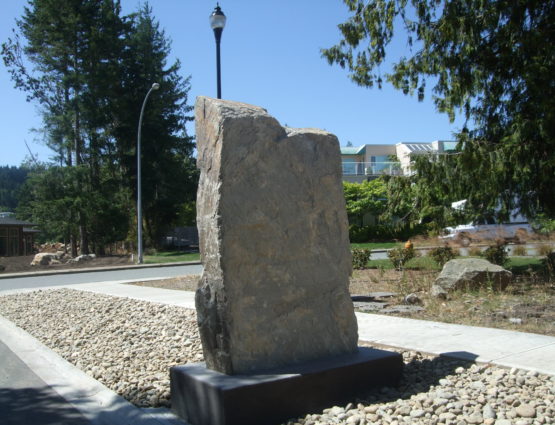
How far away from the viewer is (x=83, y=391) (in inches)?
212

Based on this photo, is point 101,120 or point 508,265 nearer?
point 508,265

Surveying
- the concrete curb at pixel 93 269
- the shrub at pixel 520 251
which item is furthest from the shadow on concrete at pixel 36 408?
the shrub at pixel 520 251

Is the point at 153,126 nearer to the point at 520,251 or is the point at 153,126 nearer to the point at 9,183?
the point at 520,251

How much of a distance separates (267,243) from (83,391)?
2.64m

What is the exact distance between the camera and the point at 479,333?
259 inches

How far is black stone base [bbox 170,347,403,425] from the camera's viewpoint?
3855mm

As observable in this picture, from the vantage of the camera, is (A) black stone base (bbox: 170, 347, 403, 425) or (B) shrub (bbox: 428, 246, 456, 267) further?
(B) shrub (bbox: 428, 246, 456, 267)

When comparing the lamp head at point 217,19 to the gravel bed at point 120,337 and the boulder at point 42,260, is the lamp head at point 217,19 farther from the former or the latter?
the boulder at point 42,260

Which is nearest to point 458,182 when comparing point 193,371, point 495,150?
point 495,150

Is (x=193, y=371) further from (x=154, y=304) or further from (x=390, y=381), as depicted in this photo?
(x=154, y=304)

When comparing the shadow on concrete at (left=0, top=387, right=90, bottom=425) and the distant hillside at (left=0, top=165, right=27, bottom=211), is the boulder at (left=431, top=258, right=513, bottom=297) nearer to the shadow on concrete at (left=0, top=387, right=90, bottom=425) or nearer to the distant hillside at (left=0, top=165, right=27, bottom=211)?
the shadow on concrete at (left=0, top=387, right=90, bottom=425)

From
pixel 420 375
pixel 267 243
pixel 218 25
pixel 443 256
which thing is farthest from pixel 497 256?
pixel 267 243

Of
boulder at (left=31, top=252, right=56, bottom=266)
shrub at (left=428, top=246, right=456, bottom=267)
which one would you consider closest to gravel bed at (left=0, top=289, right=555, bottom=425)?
shrub at (left=428, top=246, right=456, bottom=267)

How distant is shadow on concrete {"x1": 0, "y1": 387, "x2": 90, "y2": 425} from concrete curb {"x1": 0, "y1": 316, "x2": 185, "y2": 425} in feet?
0.27
